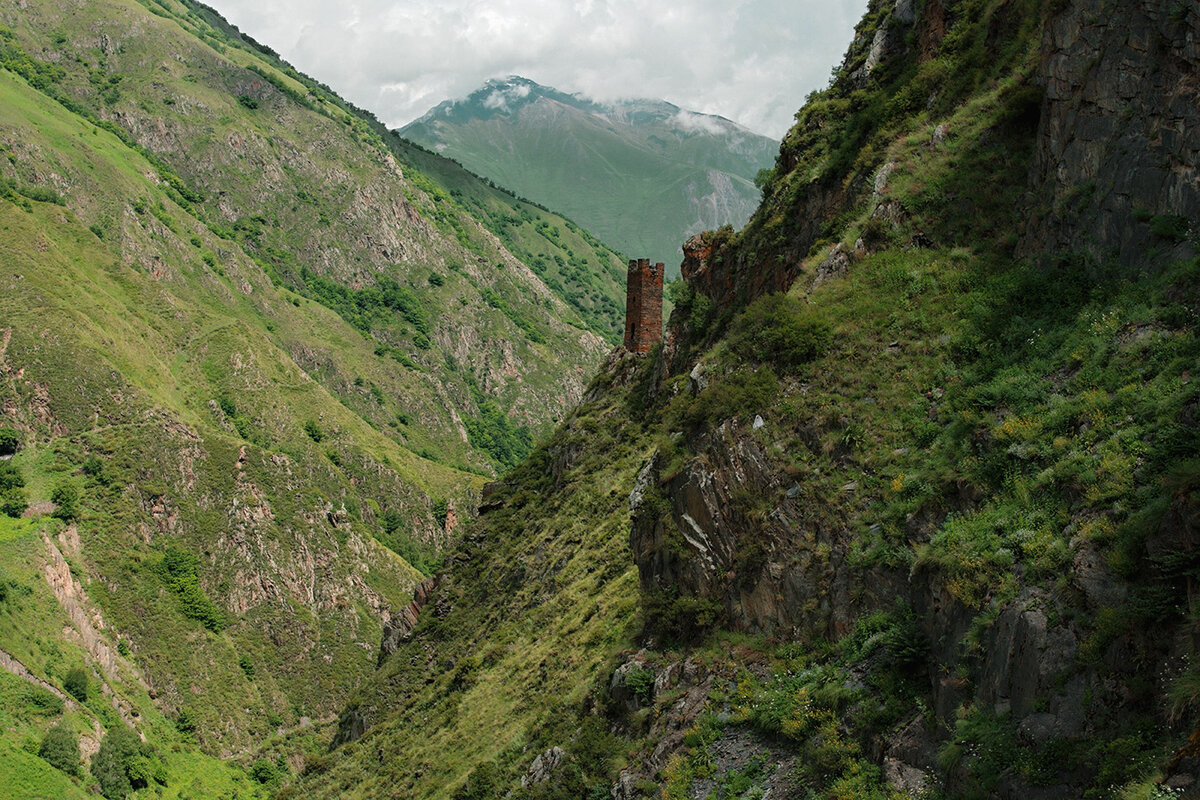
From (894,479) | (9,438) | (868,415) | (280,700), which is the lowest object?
(280,700)

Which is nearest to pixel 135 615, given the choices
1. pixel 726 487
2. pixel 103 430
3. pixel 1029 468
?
pixel 103 430

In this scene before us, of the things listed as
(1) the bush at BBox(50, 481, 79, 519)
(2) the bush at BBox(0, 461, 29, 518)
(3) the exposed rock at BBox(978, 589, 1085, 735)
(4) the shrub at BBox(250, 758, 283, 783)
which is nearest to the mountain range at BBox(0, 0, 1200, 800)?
(3) the exposed rock at BBox(978, 589, 1085, 735)

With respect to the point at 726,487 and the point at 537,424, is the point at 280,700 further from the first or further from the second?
the point at 537,424

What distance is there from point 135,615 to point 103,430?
20745 millimetres

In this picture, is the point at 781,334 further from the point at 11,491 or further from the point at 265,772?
the point at 11,491

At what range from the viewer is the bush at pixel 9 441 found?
92.6 m

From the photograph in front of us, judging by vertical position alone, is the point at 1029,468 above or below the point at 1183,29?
below

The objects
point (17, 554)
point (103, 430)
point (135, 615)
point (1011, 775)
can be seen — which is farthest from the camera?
point (103, 430)

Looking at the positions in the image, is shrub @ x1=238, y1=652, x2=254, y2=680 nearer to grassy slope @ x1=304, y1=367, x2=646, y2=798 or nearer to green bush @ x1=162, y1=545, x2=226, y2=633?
green bush @ x1=162, y1=545, x2=226, y2=633

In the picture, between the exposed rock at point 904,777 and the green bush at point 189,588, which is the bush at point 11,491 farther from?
the exposed rock at point 904,777

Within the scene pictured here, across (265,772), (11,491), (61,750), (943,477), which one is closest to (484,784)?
(943,477)

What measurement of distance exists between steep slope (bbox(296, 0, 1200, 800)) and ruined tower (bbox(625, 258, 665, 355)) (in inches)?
886

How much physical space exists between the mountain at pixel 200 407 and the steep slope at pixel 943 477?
58545 millimetres

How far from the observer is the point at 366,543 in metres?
113
